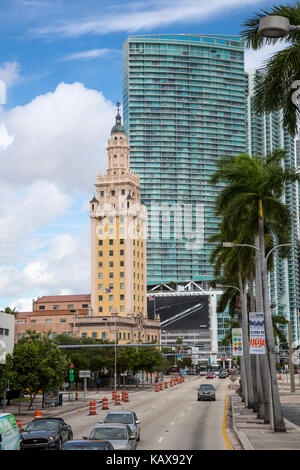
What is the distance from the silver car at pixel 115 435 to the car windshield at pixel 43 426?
462cm

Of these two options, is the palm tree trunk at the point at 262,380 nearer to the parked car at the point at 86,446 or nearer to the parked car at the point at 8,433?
the parked car at the point at 8,433

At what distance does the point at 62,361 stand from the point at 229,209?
2947 cm

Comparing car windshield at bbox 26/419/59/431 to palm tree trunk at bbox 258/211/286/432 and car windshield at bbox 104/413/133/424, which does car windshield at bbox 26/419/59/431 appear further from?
palm tree trunk at bbox 258/211/286/432

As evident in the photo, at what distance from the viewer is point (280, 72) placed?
72.9ft

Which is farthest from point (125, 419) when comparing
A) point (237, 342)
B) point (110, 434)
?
point (237, 342)

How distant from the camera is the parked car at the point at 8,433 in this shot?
61.5ft

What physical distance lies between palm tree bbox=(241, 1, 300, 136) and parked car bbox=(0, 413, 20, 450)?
14.5 m

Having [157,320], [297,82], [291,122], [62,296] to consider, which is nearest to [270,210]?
[291,122]

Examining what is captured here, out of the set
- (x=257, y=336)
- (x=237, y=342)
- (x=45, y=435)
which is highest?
(x=237, y=342)

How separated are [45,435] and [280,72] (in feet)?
55.4

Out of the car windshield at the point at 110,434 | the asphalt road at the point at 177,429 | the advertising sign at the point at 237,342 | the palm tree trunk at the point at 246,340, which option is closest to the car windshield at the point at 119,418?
the asphalt road at the point at 177,429

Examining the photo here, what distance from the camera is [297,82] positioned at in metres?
21.8

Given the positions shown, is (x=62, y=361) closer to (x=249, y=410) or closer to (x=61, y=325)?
(x=249, y=410)

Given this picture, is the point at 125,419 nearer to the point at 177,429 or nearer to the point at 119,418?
the point at 119,418
